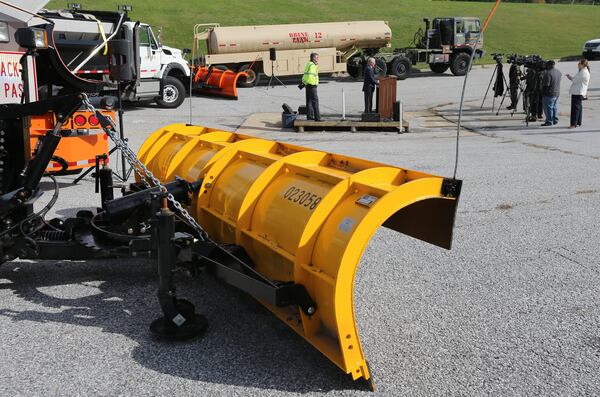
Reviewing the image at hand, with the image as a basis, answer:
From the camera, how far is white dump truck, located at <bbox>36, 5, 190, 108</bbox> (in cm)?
1258

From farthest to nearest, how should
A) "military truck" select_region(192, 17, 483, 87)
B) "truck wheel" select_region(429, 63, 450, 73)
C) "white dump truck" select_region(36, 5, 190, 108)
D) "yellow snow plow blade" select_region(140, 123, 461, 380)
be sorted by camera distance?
1. "truck wheel" select_region(429, 63, 450, 73)
2. "military truck" select_region(192, 17, 483, 87)
3. "white dump truck" select_region(36, 5, 190, 108)
4. "yellow snow plow blade" select_region(140, 123, 461, 380)

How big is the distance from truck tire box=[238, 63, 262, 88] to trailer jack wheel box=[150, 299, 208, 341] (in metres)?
24.3

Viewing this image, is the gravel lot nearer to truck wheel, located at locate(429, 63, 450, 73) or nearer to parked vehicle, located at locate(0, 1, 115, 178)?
parked vehicle, located at locate(0, 1, 115, 178)

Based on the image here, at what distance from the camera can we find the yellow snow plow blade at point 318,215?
3.38 m

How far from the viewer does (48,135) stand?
4602 mm

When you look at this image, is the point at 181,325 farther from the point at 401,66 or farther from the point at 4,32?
the point at 401,66

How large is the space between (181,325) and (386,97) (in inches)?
536

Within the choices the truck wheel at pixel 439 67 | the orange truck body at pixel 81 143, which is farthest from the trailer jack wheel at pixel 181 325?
the truck wheel at pixel 439 67

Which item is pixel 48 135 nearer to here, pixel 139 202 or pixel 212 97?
pixel 139 202

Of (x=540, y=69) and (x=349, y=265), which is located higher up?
(x=540, y=69)

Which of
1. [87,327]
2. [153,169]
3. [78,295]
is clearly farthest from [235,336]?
[153,169]

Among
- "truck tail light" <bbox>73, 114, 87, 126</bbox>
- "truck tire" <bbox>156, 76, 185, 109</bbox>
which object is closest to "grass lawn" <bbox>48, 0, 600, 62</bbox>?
"truck tire" <bbox>156, 76, 185, 109</bbox>

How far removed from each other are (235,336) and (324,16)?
1960 inches

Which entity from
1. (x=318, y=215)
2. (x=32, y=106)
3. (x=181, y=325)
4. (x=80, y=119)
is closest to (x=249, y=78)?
(x=80, y=119)
